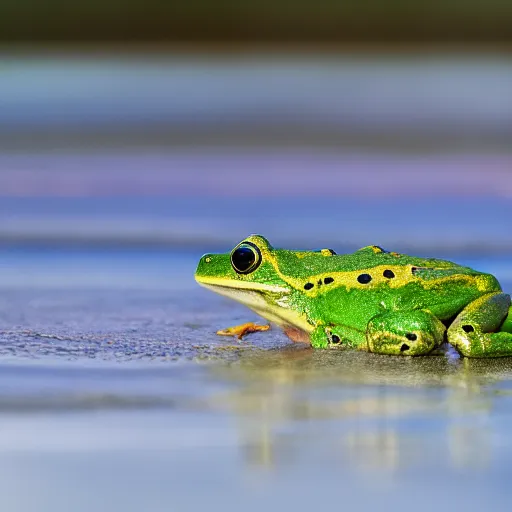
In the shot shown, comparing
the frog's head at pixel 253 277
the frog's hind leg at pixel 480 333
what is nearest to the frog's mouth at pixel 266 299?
the frog's head at pixel 253 277

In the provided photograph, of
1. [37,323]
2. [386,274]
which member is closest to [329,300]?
[386,274]

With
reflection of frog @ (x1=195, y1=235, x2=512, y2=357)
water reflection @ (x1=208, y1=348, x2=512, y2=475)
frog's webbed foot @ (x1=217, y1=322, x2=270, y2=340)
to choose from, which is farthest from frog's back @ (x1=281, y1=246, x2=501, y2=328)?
frog's webbed foot @ (x1=217, y1=322, x2=270, y2=340)

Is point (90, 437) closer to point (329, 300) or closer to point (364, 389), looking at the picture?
point (364, 389)

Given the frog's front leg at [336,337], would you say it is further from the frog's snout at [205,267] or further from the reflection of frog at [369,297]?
the frog's snout at [205,267]

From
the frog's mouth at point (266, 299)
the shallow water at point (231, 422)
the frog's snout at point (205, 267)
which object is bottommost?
the shallow water at point (231, 422)

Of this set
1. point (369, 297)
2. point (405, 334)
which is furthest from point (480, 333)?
point (369, 297)

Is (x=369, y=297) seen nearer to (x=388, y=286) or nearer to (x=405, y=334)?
(x=388, y=286)

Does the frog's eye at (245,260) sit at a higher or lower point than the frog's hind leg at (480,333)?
higher
